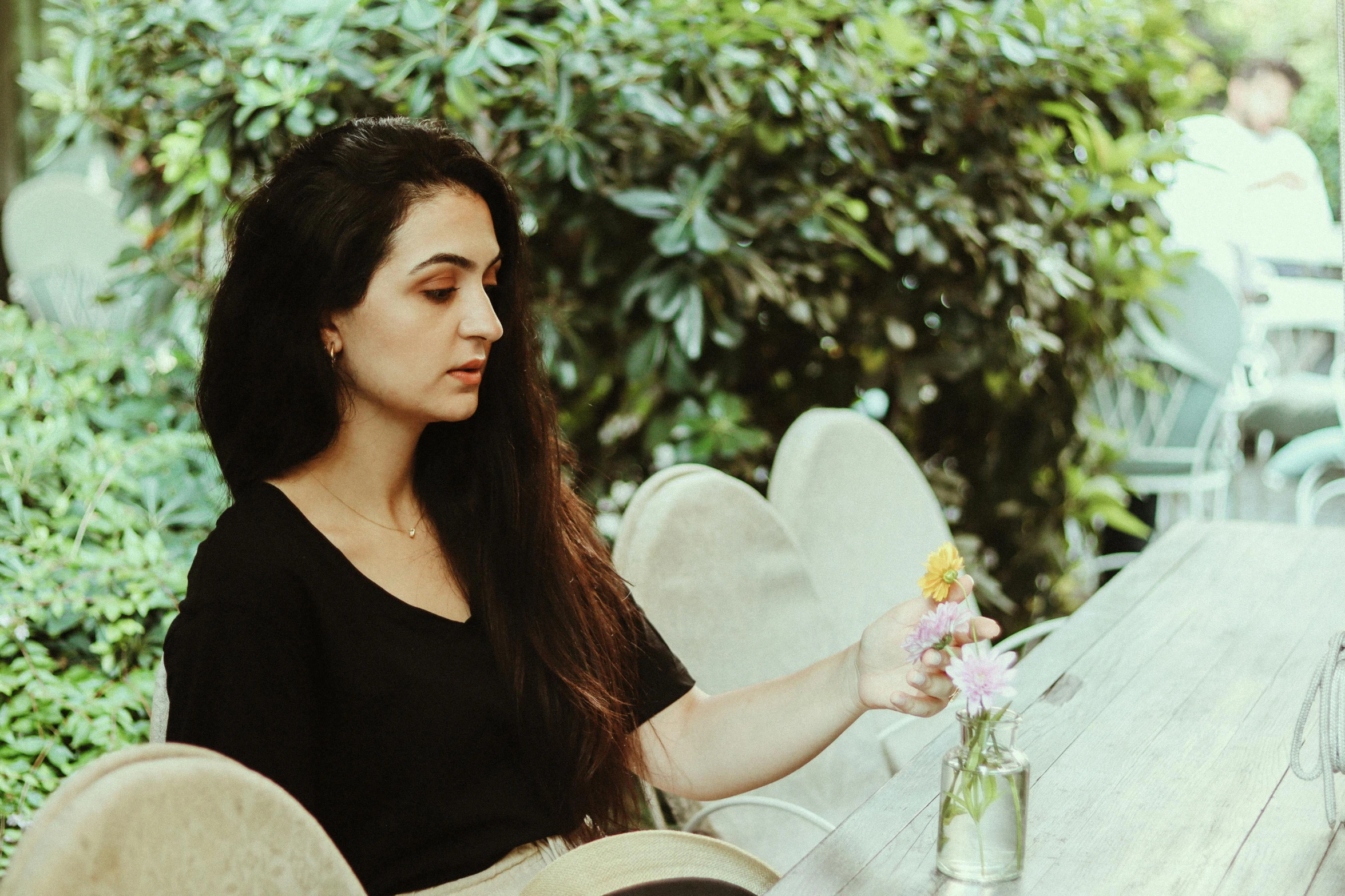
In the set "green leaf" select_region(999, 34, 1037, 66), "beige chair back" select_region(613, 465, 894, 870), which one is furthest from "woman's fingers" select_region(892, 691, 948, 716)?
"green leaf" select_region(999, 34, 1037, 66)

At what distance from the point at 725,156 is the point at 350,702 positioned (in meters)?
1.40

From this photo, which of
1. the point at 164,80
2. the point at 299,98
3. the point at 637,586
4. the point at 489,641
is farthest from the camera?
the point at 164,80

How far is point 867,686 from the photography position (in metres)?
1.24

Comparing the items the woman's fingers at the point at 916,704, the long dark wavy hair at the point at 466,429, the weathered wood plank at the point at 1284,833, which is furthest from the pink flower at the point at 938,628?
the long dark wavy hair at the point at 466,429

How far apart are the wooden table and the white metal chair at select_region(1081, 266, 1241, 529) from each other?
1.99m

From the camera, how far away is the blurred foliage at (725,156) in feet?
6.86

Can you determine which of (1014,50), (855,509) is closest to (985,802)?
(855,509)

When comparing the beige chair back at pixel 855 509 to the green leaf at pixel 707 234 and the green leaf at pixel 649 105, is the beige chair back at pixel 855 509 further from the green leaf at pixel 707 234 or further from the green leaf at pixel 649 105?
the green leaf at pixel 649 105

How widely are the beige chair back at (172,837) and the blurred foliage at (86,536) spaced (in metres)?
0.99

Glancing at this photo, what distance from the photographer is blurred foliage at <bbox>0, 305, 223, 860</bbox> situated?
5.54 ft

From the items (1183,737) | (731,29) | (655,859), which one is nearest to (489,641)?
(655,859)

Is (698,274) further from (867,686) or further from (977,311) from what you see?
(867,686)

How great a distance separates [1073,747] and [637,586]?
0.56 meters

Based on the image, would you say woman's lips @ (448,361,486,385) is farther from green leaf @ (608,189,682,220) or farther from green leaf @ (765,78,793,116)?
green leaf @ (765,78,793,116)
